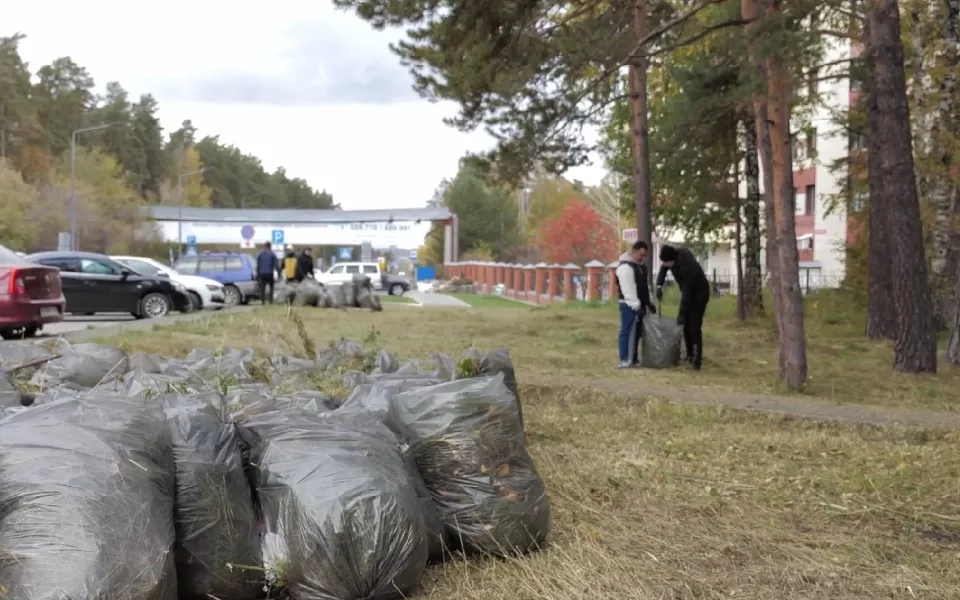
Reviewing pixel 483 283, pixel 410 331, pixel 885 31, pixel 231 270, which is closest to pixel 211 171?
pixel 483 283

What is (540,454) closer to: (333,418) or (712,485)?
(712,485)

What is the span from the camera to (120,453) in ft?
11.8

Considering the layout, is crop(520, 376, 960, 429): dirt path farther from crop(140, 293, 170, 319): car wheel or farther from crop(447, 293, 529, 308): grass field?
crop(447, 293, 529, 308): grass field

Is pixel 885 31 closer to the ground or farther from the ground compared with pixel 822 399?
farther from the ground

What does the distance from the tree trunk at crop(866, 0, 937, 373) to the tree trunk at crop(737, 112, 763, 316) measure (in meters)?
7.91

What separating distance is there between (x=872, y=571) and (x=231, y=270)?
86.5 feet

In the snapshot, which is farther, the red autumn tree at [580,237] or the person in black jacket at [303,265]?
the red autumn tree at [580,237]

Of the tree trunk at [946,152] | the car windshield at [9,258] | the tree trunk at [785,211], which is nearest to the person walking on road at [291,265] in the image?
the car windshield at [9,258]

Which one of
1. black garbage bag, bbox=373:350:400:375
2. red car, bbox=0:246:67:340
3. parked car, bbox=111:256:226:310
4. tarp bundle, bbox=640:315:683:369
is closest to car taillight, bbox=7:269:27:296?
red car, bbox=0:246:67:340

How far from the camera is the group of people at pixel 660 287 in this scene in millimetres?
11320

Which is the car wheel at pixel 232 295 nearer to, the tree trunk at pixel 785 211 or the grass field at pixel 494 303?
the grass field at pixel 494 303

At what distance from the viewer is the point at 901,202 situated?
10.8 meters

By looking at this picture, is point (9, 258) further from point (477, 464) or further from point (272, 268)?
point (272, 268)

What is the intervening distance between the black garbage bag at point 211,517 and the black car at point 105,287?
16.9m
